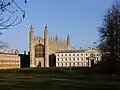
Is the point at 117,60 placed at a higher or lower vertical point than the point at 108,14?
lower

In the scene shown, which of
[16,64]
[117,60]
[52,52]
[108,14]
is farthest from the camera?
[52,52]

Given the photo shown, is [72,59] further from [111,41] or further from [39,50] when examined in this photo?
[111,41]

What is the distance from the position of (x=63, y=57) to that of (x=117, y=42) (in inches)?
4193

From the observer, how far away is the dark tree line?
46281mm

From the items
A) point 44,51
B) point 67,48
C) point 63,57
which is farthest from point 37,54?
point 67,48

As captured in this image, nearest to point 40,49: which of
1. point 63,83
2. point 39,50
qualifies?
point 39,50

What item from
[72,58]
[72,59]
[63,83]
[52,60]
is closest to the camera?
→ [63,83]

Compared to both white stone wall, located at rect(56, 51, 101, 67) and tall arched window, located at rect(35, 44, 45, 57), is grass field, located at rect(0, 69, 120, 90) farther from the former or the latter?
white stone wall, located at rect(56, 51, 101, 67)

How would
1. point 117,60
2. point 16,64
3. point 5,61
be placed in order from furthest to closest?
1. point 16,64
2. point 5,61
3. point 117,60

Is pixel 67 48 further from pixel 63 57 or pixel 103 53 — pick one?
pixel 103 53

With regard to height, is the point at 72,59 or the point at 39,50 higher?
the point at 39,50

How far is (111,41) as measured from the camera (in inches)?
1829

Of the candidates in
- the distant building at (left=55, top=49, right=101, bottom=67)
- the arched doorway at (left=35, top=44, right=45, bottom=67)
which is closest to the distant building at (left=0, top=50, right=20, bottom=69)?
the arched doorway at (left=35, top=44, right=45, bottom=67)

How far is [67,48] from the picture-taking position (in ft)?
572
